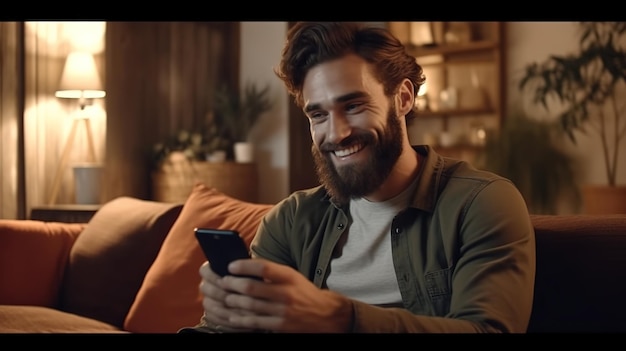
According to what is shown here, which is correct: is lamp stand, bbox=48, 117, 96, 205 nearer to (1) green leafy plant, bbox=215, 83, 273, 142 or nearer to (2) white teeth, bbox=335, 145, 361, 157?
(1) green leafy plant, bbox=215, 83, 273, 142

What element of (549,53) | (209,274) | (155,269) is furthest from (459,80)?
(209,274)

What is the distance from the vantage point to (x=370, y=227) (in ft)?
4.17

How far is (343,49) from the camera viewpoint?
1216mm

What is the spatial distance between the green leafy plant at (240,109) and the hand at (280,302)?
3.29 metres

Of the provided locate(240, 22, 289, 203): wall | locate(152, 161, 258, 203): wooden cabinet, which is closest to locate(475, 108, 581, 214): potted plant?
locate(240, 22, 289, 203): wall

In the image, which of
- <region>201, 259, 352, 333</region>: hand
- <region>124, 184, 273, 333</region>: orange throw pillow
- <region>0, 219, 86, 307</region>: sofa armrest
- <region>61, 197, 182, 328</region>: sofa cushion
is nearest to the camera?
<region>201, 259, 352, 333</region>: hand

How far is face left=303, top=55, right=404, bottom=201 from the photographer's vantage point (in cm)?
121

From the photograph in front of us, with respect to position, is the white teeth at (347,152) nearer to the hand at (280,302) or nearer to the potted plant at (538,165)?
the hand at (280,302)

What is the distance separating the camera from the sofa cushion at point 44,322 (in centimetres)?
194

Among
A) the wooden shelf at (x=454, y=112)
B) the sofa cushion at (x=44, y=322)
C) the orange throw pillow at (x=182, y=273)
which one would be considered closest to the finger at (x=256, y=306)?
the orange throw pillow at (x=182, y=273)

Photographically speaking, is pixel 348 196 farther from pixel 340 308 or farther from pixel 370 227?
pixel 340 308

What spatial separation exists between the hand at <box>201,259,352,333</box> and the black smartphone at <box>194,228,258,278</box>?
21 mm
